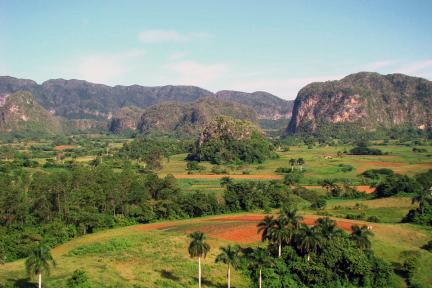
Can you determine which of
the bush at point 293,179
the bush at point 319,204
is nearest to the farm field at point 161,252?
the bush at point 319,204

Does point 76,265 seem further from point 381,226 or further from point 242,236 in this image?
point 381,226

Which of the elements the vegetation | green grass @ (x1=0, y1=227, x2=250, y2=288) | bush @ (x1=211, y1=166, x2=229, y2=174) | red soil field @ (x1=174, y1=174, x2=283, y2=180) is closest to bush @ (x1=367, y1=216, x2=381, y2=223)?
green grass @ (x1=0, y1=227, x2=250, y2=288)

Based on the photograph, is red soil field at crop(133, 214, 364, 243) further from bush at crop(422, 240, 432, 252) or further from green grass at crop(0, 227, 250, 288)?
bush at crop(422, 240, 432, 252)

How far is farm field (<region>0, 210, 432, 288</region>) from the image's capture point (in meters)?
46.8

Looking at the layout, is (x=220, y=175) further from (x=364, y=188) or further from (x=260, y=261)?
(x=260, y=261)

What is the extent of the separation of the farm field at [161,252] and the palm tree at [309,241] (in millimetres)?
7557

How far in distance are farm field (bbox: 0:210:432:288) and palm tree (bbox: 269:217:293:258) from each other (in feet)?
18.1

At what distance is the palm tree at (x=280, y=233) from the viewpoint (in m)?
50.6

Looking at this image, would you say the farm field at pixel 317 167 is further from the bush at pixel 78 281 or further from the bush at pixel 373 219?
the bush at pixel 78 281

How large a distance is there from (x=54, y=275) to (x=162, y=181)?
44.7 m

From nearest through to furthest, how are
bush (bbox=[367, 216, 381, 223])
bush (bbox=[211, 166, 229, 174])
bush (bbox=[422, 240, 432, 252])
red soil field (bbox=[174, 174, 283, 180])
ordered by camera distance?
1. bush (bbox=[422, 240, 432, 252])
2. bush (bbox=[367, 216, 381, 223])
3. red soil field (bbox=[174, 174, 283, 180])
4. bush (bbox=[211, 166, 229, 174])

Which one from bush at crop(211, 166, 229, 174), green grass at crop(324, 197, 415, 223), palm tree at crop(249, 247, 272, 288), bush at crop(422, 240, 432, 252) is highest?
bush at crop(211, 166, 229, 174)

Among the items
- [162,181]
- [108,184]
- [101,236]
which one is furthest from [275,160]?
[101,236]

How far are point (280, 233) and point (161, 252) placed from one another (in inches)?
595
